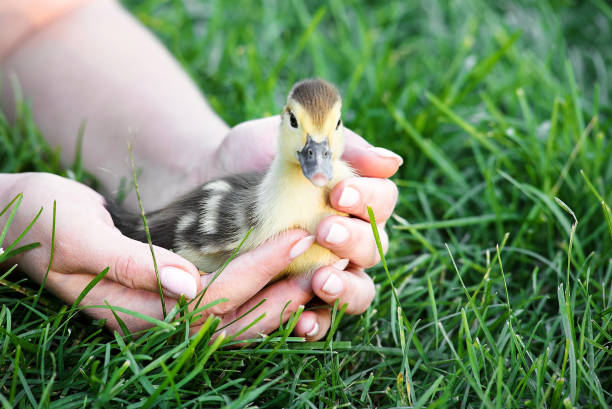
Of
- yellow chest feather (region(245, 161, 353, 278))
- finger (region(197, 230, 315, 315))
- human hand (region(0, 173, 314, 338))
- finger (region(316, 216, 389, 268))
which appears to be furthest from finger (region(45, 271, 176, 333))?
finger (region(316, 216, 389, 268))

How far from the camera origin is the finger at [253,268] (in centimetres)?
124

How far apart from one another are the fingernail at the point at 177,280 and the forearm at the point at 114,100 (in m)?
0.65

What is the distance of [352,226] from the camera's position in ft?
4.25

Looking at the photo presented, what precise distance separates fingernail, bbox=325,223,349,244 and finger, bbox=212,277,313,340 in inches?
5.3

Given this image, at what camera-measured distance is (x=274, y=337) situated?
1.29 meters

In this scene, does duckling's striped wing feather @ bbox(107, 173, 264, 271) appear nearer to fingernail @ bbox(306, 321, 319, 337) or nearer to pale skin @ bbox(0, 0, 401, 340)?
pale skin @ bbox(0, 0, 401, 340)

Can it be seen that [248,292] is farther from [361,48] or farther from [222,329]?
[361,48]

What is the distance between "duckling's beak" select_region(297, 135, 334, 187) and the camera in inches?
47.1

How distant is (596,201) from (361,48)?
128 centimetres

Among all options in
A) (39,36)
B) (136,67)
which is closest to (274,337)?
(136,67)

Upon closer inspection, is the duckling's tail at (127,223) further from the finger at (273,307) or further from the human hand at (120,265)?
the finger at (273,307)

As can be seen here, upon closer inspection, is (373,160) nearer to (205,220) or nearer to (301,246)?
(301,246)

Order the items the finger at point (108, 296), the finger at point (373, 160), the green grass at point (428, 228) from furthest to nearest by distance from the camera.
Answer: the finger at point (373, 160) → the finger at point (108, 296) → the green grass at point (428, 228)

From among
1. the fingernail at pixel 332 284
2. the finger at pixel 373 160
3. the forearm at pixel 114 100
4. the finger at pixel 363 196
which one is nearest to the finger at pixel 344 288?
the fingernail at pixel 332 284
